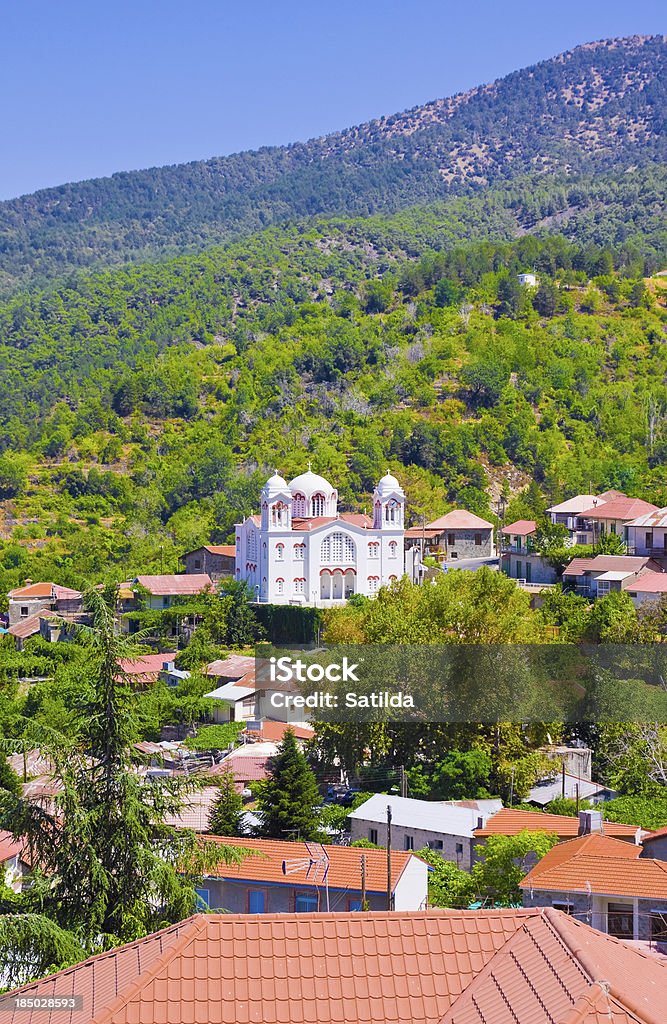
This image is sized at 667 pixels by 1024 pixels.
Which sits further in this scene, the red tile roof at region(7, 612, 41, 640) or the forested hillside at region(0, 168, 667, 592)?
the forested hillside at region(0, 168, 667, 592)

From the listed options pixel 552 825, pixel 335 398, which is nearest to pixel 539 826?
pixel 552 825

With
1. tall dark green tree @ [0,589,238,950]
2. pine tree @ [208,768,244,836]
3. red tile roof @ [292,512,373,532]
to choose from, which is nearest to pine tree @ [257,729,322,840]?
pine tree @ [208,768,244,836]

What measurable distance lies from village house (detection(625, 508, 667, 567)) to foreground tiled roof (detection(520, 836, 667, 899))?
76.4 ft

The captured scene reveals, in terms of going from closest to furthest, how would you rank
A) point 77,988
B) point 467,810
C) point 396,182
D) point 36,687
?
1. point 77,988
2. point 467,810
3. point 36,687
4. point 396,182

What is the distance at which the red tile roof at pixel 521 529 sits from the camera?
4528 centimetres

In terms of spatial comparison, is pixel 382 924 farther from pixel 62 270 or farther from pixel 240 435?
pixel 62 270

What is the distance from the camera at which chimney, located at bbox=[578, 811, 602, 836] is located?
63.9 ft

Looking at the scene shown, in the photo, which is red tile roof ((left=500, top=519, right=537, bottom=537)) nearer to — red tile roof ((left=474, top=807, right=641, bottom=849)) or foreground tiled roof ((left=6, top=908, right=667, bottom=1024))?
red tile roof ((left=474, top=807, right=641, bottom=849))

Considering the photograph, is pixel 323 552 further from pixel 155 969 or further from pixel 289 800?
pixel 155 969

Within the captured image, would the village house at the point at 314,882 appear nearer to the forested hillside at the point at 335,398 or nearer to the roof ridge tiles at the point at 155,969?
the roof ridge tiles at the point at 155,969

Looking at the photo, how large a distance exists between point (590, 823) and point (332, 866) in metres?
4.06

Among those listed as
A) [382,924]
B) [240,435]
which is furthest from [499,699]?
[240,435]

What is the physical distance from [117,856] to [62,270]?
144494 millimetres

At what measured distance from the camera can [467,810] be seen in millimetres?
22828
